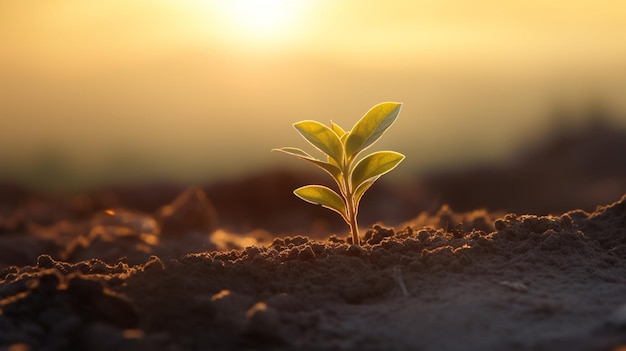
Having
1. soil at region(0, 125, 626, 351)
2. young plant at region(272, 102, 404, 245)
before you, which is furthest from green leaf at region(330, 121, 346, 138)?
soil at region(0, 125, 626, 351)

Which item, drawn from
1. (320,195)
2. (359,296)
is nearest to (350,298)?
(359,296)

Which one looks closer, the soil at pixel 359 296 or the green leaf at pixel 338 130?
the soil at pixel 359 296

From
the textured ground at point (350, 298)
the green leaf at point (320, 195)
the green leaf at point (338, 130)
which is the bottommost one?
the textured ground at point (350, 298)

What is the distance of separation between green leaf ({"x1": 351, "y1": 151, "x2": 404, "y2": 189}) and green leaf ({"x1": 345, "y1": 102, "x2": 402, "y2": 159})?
0.11 meters

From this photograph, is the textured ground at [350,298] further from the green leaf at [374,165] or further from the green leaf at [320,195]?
the green leaf at [374,165]

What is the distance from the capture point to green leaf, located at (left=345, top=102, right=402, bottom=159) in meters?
3.74

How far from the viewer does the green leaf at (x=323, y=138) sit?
3.79 metres

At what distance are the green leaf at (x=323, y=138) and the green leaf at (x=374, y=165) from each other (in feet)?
0.42

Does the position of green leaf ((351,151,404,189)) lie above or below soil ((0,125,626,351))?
above

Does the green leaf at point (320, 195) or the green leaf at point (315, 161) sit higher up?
the green leaf at point (315, 161)

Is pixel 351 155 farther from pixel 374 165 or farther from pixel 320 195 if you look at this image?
pixel 320 195

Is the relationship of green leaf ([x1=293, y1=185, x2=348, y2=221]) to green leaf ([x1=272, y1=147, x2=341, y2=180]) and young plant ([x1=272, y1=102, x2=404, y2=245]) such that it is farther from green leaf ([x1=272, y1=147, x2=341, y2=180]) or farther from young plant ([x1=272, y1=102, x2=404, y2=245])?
green leaf ([x1=272, y1=147, x2=341, y2=180])

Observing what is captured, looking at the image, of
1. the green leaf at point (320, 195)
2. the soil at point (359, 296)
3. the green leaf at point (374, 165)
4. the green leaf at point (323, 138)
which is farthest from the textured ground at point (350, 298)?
the green leaf at point (323, 138)

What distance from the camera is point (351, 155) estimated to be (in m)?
3.82
